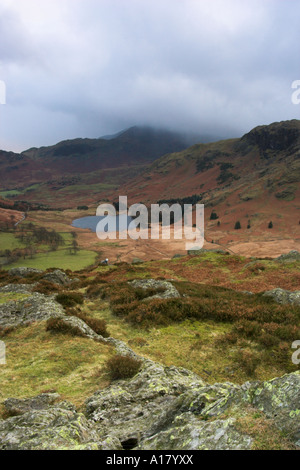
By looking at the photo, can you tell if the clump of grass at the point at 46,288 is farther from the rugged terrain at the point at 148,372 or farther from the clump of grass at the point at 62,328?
the clump of grass at the point at 62,328


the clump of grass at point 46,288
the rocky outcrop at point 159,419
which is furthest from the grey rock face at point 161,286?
the rocky outcrop at point 159,419

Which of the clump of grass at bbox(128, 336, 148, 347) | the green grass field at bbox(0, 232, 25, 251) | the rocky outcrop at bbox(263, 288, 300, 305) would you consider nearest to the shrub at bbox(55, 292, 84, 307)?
the clump of grass at bbox(128, 336, 148, 347)

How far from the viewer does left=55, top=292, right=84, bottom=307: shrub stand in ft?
55.9

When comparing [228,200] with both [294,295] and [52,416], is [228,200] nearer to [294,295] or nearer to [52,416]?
[294,295]

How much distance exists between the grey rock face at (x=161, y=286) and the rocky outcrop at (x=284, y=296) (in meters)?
7.32

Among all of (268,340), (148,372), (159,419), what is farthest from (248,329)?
(159,419)

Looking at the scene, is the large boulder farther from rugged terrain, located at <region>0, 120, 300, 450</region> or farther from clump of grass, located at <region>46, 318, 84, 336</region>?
clump of grass, located at <region>46, 318, 84, 336</region>

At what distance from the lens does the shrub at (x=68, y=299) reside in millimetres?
17031

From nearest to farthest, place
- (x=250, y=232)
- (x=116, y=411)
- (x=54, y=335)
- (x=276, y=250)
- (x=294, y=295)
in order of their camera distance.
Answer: (x=116, y=411) < (x=54, y=335) < (x=294, y=295) < (x=276, y=250) < (x=250, y=232)

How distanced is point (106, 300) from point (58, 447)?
1503cm

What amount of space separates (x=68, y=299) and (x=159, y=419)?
1332cm

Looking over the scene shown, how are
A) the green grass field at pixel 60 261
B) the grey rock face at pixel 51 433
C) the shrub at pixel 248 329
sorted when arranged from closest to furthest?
the grey rock face at pixel 51 433 < the shrub at pixel 248 329 < the green grass field at pixel 60 261

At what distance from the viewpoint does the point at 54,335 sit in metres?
12.0
